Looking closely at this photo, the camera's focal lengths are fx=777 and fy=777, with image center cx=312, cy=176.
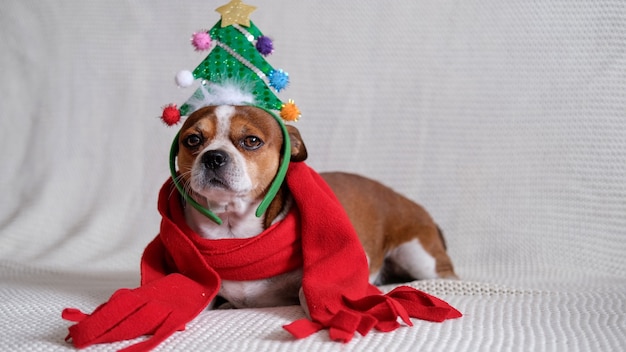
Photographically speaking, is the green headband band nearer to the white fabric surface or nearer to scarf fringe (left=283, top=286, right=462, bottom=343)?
scarf fringe (left=283, top=286, right=462, bottom=343)

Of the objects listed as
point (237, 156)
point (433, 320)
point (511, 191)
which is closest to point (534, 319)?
point (433, 320)

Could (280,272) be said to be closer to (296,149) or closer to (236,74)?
(296,149)

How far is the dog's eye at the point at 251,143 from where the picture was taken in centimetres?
220

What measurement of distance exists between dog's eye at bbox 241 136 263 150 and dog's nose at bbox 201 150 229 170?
4.6 inches

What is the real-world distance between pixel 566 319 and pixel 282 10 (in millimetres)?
2127

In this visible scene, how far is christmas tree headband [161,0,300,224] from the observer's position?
228 centimetres

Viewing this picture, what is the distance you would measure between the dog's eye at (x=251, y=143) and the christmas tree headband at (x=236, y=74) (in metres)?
0.09

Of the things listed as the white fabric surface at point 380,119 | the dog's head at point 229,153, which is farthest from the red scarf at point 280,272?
the white fabric surface at point 380,119

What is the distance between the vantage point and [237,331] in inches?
73.7

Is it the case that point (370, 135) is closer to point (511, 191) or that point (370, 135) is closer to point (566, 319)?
point (511, 191)

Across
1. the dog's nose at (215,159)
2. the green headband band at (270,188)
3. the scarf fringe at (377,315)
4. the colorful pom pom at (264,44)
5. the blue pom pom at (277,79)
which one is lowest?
the scarf fringe at (377,315)

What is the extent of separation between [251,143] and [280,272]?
381 mm

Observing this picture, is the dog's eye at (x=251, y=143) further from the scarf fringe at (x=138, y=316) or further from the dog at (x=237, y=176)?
the scarf fringe at (x=138, y=316)

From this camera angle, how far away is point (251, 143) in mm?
2205
